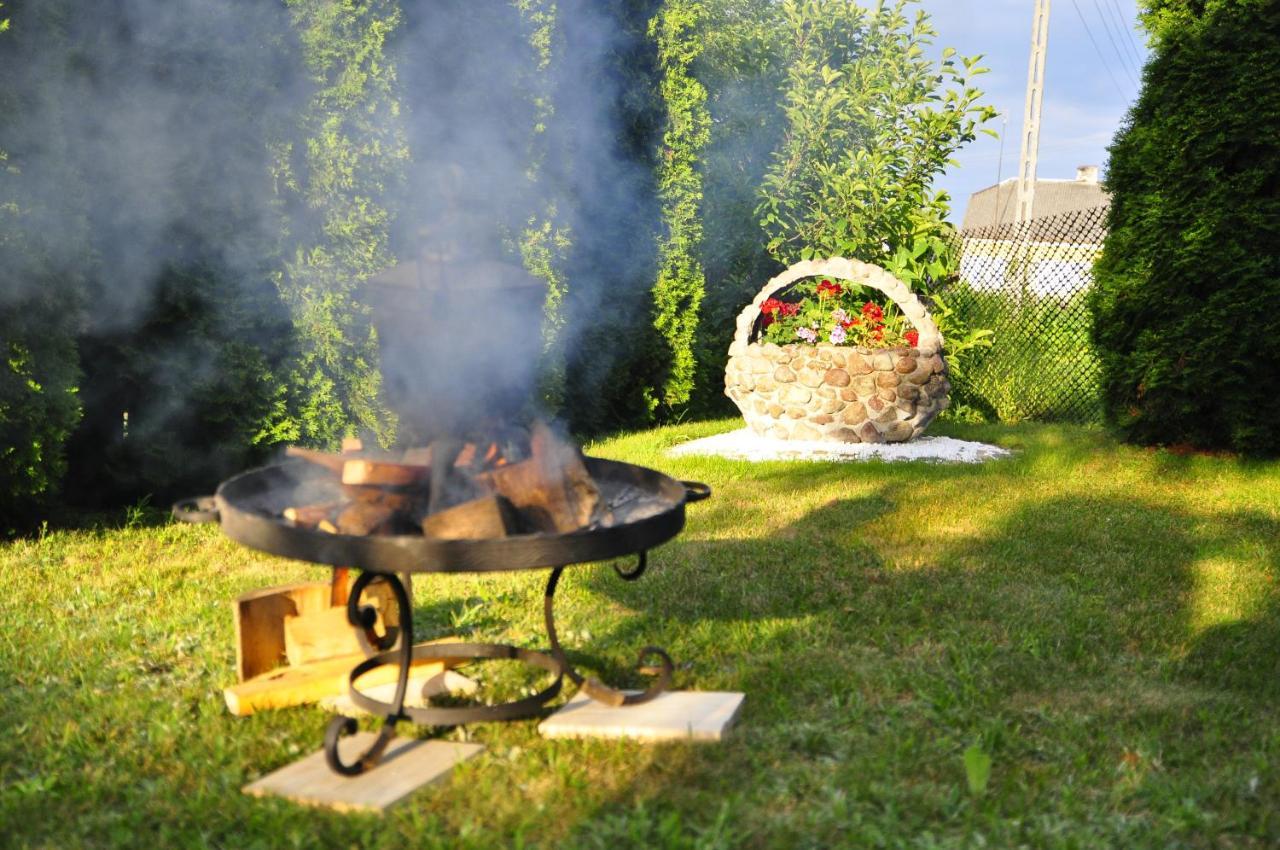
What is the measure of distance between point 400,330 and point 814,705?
4.77 feet

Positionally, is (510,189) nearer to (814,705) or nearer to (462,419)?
(462,419)

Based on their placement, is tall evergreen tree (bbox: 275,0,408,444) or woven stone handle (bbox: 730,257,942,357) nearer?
tall evergreen tree (bbox: 275,0,408,444)

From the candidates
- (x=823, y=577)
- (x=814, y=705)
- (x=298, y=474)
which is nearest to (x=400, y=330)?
(x=298, y=474)

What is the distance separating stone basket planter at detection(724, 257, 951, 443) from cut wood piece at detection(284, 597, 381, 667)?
14.3ft

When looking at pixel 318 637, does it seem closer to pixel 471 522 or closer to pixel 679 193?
pixel 471 522

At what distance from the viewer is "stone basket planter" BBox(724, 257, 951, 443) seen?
6668 mm

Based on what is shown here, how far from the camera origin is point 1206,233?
5883mm

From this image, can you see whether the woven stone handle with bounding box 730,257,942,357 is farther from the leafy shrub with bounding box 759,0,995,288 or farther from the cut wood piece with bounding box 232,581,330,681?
the cut wood piece with bounding box 232,581,330,681

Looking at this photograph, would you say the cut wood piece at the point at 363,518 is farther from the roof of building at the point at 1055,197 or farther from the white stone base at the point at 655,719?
the roof of building at the point at 1055,197

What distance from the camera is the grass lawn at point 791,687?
2.17 metres

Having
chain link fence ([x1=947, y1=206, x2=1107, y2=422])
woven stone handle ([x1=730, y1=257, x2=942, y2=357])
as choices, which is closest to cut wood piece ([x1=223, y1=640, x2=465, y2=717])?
woven stone handle ([x1=730, y1=257, x2=942, y2=357])

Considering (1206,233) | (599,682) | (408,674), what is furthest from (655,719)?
(1206,233)

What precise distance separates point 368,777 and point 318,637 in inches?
26.6

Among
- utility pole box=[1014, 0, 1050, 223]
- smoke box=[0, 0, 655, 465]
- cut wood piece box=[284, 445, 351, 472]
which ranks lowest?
cut wood piece box=[284, 445, 351, 472]
